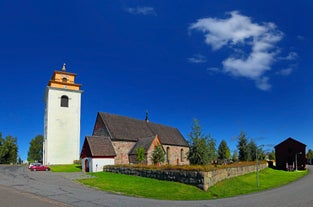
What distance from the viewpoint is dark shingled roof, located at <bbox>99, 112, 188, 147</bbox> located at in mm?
45547

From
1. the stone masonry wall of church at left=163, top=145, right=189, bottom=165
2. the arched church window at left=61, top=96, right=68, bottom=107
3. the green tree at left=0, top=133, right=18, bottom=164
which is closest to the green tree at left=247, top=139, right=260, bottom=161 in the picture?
the stone masonry wall of church at left=163, top=145, right=189, bottom=165

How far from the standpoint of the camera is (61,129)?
54344 mm

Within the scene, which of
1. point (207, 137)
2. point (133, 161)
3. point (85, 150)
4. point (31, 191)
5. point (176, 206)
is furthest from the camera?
point (133, 161)

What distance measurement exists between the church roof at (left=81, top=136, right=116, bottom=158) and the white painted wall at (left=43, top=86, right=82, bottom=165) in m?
15.5

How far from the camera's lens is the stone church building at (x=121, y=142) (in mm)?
38719

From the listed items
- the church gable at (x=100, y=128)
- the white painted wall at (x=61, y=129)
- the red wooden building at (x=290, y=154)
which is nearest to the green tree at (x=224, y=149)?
the red wooden building at (x=290, y=154)

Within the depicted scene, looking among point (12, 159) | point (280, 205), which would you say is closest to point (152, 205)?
point (280, 205)

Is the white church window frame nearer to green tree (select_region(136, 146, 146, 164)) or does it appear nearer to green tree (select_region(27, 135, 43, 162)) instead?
green tree (select_region(136, 146, 146, 164))

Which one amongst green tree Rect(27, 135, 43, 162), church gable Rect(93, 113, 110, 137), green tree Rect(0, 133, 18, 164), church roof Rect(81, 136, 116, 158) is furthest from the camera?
green tree Rect(27, 135, 43, 162)

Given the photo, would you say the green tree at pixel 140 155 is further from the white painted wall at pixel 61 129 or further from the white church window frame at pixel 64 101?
the white church window frame at pixel 64 101

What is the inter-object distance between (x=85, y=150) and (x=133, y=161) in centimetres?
794

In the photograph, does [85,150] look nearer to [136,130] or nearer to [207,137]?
[136,130]

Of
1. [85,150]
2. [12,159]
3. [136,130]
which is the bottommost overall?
[12,159]

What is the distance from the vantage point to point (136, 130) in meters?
50.8
